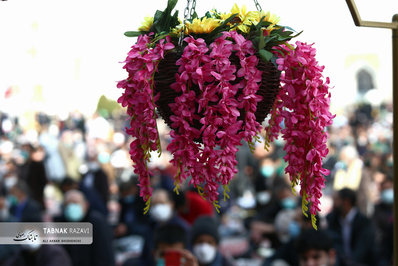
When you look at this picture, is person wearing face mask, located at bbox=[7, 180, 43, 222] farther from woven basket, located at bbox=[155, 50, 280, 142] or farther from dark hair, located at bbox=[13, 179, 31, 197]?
woven basket, located at bbox=[155, 50, 280, 142]

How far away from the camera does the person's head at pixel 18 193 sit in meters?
3.97

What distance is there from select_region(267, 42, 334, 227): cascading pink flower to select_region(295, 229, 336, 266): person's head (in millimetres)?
1850

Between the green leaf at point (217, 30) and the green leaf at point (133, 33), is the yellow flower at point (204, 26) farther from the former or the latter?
the green leaf at point (133, 33)

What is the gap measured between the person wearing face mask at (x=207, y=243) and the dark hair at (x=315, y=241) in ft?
1.71

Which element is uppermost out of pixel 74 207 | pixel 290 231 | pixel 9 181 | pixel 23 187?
pixel 9 181

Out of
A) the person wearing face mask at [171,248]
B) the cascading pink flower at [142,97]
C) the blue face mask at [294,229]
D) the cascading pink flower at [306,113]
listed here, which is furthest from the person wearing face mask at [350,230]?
the cascading pink flower at [142,97]

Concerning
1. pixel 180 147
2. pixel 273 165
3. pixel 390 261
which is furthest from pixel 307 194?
pixel 273 165

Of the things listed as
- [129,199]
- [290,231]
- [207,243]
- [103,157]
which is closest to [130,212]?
[129,199]

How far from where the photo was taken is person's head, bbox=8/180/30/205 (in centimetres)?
397

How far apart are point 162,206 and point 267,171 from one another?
1.58m

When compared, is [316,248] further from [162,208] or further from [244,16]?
[244,16]

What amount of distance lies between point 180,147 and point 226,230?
3203 mm

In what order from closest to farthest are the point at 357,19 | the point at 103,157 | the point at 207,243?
1. the point at 357,19
2. the point at 207,243
3. the point at 103,157

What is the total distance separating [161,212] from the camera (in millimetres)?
3311
